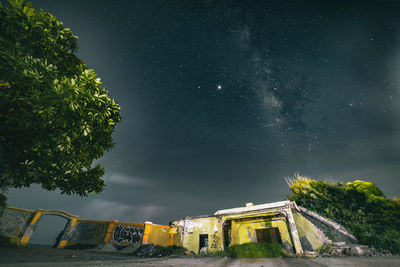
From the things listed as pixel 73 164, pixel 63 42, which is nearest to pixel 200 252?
pixel 73 164

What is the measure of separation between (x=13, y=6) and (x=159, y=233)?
2075 centimetres

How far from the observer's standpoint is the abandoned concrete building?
12367 mm

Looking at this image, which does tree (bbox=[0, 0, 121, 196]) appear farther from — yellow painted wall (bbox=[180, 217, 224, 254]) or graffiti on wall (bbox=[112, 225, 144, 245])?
yellow painted wall (bbox=[180, 217, 224, 254])

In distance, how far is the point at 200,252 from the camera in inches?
650

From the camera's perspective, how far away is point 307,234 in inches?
484

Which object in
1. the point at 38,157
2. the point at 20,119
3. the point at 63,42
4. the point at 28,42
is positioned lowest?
the point at 38,157

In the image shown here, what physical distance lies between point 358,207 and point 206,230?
46.9 feet

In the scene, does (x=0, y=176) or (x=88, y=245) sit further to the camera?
(x=88, y=245)

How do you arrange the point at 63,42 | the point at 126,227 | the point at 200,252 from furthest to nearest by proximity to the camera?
the point at 126,227 < the point at 200,252 < the point at 63,42

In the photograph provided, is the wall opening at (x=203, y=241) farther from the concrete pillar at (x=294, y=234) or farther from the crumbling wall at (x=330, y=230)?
the crumbling wall at (x=330, y=230)

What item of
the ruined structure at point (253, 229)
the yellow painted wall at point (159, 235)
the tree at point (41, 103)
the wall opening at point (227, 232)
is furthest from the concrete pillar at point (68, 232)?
the wall opening at point (227, 232)

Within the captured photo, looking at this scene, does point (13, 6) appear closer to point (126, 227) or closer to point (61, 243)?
point (126, 227)

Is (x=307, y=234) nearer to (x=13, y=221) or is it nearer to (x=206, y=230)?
(x=206, y=230)

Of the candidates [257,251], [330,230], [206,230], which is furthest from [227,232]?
[330,230]
